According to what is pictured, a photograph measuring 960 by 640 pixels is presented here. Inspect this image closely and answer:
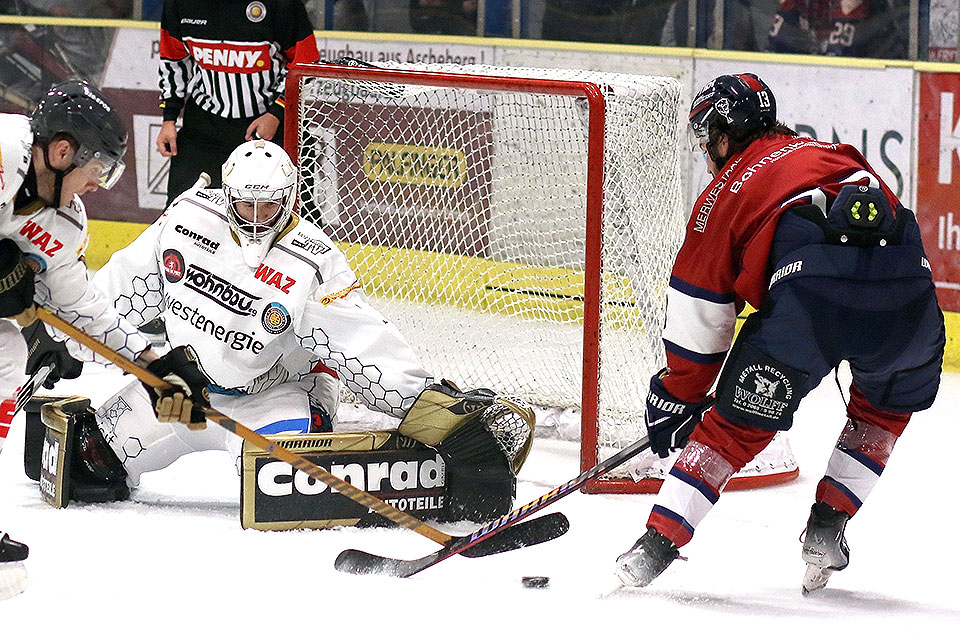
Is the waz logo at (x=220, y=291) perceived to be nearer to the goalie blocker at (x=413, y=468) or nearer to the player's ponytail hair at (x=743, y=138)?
the goalie blocker at (x=413, y=468)

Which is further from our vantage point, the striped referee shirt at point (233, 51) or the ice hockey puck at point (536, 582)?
the striped referee shirt at point (233, 51)

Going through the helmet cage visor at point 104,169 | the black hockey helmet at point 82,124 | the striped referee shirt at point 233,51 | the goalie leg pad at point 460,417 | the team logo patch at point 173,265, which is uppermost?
the striped referee shirt at point 233,51

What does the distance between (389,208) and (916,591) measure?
2420 mm

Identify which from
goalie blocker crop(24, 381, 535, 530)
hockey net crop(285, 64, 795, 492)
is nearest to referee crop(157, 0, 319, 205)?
hockey net crop(285, 64, 795, 492)

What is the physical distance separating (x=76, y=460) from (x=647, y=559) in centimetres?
152

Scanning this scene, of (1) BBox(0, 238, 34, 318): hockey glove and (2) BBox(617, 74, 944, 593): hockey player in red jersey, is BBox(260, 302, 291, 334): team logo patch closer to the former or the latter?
(1) BBox(0, 238, 34, 318): hockey glove

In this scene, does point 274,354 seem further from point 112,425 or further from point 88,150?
point 88,150

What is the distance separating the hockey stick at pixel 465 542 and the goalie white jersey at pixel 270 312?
50cm

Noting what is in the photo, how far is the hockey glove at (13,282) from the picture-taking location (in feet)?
9.27

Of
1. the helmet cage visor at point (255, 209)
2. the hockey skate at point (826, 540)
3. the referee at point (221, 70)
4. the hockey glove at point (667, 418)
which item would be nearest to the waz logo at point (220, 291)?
the helmet cage visor at point (255, 209)

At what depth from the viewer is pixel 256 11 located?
5020mm

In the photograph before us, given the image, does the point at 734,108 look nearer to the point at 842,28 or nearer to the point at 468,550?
the point at 468,550

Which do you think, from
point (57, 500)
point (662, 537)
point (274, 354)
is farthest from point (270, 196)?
point (662, 537)

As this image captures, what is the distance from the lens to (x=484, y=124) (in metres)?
4.89
